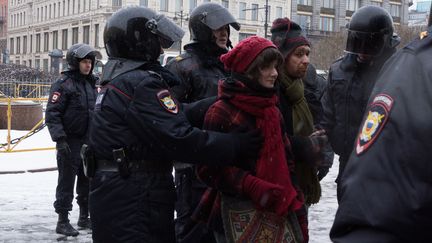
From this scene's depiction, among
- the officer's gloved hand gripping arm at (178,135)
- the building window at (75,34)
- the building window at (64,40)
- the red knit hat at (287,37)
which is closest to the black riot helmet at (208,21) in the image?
the red knit hat at (287,37)

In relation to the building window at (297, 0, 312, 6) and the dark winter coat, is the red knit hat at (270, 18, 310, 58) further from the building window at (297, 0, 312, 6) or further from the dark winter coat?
the building window at (297, 0, 312, 6)

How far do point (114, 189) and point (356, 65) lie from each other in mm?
2199

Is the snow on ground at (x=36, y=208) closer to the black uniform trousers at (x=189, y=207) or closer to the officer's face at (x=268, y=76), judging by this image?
the black uniform trousers at (x=189, y=207)

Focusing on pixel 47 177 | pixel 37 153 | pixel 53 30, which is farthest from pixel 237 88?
pixel 53 30

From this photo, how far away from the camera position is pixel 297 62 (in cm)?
392

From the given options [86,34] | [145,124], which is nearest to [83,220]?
[145,124]

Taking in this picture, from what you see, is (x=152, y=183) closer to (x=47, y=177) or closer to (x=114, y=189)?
(x=114, y=189)

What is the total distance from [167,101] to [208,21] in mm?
1332

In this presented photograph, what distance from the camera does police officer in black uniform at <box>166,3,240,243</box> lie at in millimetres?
4305

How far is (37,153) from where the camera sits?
14.4 metres

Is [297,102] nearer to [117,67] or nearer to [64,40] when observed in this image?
[117,67]

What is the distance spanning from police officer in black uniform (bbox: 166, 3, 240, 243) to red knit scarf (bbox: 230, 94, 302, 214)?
1.04m

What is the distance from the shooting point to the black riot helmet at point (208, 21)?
4.52m

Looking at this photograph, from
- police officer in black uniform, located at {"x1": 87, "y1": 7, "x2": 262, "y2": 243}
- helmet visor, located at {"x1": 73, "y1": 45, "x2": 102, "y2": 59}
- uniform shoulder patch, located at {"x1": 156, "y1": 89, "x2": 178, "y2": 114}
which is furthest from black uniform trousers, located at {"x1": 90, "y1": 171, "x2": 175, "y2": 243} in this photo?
helmet visor, located at {"x1": 73, "y1": 45, "x2": 102, "y2": 59}
